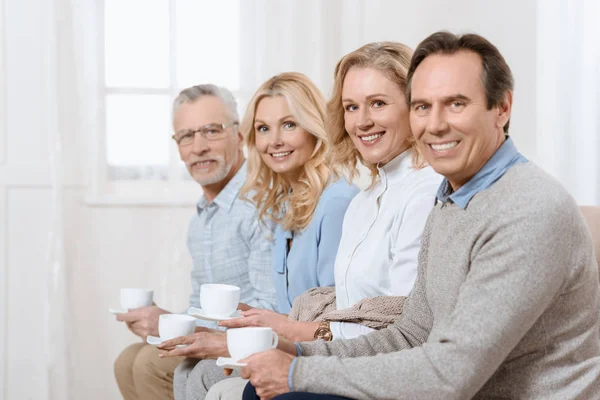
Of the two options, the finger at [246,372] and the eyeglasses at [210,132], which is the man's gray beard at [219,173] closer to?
the eyeglasses at [210,132]

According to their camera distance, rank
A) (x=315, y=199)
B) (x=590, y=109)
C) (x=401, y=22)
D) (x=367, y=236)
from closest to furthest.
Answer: (x=367, y=236) → (x=315, y=199) → (x=590, y=109) → (x=401, y=22)

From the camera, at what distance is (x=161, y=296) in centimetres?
371

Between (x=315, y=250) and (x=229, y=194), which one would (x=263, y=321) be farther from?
Answer: (x=229, y=194)

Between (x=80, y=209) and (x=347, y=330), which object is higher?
(x=80, y=209)

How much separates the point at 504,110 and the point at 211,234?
1.46 m

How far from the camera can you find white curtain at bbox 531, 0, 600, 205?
3.02 metres

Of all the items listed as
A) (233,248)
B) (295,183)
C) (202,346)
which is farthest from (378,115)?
(233,248)

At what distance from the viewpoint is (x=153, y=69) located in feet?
12.2

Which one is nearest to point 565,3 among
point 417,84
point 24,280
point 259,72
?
point 259,72

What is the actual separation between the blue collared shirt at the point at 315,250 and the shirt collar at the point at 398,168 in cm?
31

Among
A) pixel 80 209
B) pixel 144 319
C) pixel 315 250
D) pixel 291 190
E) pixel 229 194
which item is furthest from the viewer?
pixel 80 209

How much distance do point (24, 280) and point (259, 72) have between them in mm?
1447

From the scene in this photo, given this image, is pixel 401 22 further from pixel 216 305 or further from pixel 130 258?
pixel 216 305

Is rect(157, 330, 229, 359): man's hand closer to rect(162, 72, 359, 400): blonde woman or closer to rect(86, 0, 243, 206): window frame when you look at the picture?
rect(162, 72, 359, 400): blonde woman
